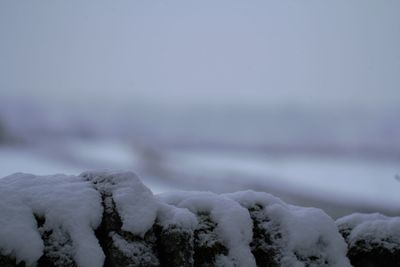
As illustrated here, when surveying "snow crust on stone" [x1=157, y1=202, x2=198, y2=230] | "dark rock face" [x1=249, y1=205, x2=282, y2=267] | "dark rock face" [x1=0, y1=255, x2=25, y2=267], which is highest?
"snow crust on stone" [x1=157, y1=202, x2=198, y2=230]

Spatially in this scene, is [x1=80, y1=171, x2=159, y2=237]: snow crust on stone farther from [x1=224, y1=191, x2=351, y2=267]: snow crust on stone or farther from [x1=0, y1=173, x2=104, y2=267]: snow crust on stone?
[x1=224, y1=191, x2=351, y2=267]: snow crust on stone

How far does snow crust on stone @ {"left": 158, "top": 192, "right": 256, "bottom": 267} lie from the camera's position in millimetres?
2631

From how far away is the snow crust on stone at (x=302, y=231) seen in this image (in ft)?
8.98

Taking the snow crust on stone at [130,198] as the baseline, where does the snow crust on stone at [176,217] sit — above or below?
below

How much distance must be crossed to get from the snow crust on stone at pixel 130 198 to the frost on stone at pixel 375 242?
1245 mm

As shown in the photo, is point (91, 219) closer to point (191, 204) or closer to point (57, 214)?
point (57, 214)

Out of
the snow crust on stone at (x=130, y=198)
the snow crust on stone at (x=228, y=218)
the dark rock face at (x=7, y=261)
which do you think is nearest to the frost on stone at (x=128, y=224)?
the snow crust on stone at (x=130, y=198)

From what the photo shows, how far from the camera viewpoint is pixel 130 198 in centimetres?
248

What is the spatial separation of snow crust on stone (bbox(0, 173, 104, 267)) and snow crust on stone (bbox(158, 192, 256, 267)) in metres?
0.55

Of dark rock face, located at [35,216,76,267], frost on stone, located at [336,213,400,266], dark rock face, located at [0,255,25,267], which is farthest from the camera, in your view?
frost on stone, located at [336,213,400,266]

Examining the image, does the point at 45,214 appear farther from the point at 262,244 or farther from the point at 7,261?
the point at 262,244

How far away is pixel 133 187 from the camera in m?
2.54

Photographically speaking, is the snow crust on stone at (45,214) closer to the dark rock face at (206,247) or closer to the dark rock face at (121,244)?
the dark rock face at (121,244)

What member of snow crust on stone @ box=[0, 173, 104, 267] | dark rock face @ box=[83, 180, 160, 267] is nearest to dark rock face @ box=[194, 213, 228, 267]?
dark rock face @ box=[83, 180, 160, 267]
